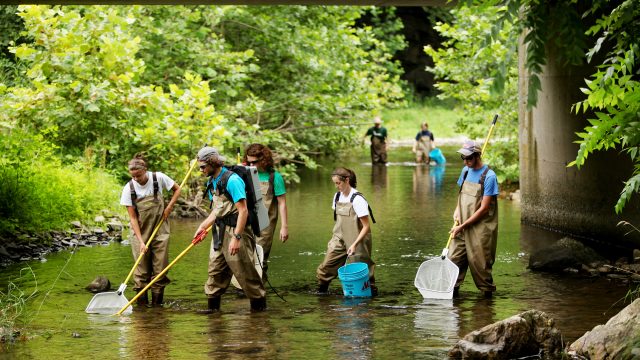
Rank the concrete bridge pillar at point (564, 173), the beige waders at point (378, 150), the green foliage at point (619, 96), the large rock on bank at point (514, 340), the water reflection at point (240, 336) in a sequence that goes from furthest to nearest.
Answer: the beige waders at point (378, 150) < the concrete bridge pillar at point (564, 173) < the water reflection at point (240, 336) < the green foliage at point (619, 96) < the large rock on bank at point (514, 340)

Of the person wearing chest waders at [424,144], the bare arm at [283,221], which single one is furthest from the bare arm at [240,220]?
the person wearing chest waders at [424,144]

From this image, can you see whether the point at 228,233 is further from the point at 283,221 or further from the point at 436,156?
the point at 436,156

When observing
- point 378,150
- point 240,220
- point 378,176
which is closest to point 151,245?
point 240,220

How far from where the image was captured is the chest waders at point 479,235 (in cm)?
1235

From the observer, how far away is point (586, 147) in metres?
10.4

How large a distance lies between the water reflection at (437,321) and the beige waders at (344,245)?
0.90 meters

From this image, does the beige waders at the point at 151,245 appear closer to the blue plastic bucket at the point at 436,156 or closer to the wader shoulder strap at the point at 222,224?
the wader shoulder strap at the point at 222,224

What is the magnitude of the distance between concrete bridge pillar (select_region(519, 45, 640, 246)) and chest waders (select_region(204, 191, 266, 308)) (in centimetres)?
707

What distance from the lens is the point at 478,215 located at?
12.2m

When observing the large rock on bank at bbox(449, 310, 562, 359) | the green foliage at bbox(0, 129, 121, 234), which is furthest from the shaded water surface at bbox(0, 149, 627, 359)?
the green foliage at bbox(0, 129, 121, 234)

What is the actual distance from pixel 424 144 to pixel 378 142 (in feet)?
6.10

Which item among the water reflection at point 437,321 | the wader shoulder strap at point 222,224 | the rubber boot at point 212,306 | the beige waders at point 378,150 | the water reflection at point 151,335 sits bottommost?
the water reflection at point 437,321

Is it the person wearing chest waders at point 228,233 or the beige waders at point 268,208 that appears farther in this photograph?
the beige waders at point 268,208

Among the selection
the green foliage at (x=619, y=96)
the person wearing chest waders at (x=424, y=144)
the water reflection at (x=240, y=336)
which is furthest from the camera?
the person wearing chest waders at (x=424, y=144)
